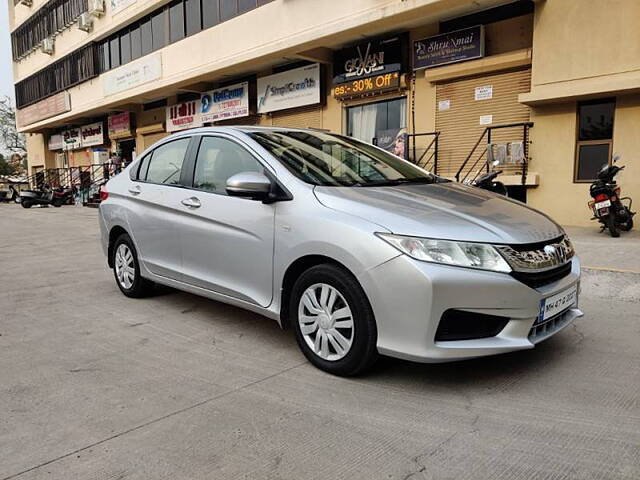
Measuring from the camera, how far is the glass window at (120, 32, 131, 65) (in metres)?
21.9

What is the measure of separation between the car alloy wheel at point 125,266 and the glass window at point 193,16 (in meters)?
13.9

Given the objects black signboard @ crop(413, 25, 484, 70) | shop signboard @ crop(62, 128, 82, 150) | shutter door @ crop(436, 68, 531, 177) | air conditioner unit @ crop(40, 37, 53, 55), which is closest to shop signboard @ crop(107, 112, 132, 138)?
shop signboard @ crop(62, 128, 82, 150)

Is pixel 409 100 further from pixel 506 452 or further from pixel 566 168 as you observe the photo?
pixel 506 452

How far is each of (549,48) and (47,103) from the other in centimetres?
2821

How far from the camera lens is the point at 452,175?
449 inches

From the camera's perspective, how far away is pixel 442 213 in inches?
121

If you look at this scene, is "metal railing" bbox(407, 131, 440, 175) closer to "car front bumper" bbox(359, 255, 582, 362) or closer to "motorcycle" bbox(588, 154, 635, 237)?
"motorcycle" bbox(588, 154, 635, 237)

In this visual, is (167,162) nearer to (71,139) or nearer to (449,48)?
(449,48)

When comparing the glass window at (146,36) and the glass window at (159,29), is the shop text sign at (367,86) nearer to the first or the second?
the glass window at (159,29)

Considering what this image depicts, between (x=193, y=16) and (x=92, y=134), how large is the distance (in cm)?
1235

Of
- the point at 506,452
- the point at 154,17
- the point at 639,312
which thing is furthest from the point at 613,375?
the point at 154,17

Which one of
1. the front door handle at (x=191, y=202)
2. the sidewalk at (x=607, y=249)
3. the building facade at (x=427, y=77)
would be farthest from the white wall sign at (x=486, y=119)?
the front door handle at (x=191, y=202)

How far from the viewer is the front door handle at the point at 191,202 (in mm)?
4152

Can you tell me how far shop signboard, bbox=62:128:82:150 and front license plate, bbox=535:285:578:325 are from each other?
29690 mm
